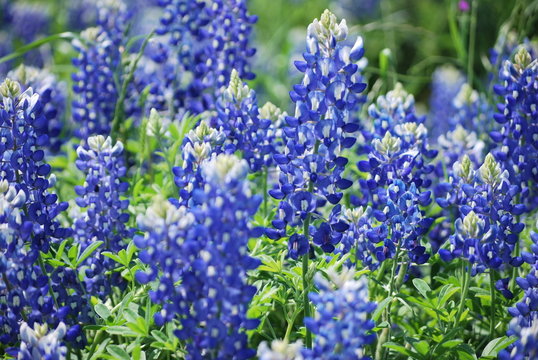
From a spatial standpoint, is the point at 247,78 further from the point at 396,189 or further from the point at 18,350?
the point at 18,350

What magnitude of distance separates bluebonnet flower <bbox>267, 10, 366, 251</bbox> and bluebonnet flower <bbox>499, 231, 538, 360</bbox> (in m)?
0.76

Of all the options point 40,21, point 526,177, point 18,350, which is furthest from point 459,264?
point 40,21

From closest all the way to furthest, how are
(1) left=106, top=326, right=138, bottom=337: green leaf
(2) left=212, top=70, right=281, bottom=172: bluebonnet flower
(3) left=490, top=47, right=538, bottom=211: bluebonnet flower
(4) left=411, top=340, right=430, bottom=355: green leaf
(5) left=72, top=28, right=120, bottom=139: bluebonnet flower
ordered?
(1) left=106, top=326, right=138, bottom=337: green leaf
(4) left=411, top=340, right=430, bottom=355: green leaf
(2) left=212, top=70, right=281, bottom=172: bluebonnet flower
(3) left=490, top=47, right=538, bottom=211: bluebonnet flower
(5) left=72, top=28, right=120, bottom=139: bluebonnet flower

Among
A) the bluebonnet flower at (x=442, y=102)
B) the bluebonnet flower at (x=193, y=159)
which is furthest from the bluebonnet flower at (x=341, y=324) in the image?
the bluebonnet flower at (x=442, y=102)

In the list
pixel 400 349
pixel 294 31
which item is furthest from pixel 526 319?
pixel 294 31

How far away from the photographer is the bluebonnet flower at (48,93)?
12.7ft

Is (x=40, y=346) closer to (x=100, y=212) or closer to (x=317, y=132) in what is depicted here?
(x=100, y=212)

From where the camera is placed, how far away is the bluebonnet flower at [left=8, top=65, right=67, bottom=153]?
386 centimetres

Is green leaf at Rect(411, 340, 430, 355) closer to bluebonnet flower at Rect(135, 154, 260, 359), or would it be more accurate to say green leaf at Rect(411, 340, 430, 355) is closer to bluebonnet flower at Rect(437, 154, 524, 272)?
bluebonnet flower at Rect(437, 154, 524, 272)

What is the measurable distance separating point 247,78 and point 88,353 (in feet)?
6.01

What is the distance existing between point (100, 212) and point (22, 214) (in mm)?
348

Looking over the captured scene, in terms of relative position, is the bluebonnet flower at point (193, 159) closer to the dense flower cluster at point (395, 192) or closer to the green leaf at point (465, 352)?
the dense flower cluster at point (395, 192)

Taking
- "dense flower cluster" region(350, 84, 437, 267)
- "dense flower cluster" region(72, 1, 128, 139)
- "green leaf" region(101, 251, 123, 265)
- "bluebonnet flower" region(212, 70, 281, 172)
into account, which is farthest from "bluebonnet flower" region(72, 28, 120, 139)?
"dense flower cluster" region(350, 84, 437, 267)

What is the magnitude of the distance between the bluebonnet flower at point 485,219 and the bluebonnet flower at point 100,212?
56.6 inches
